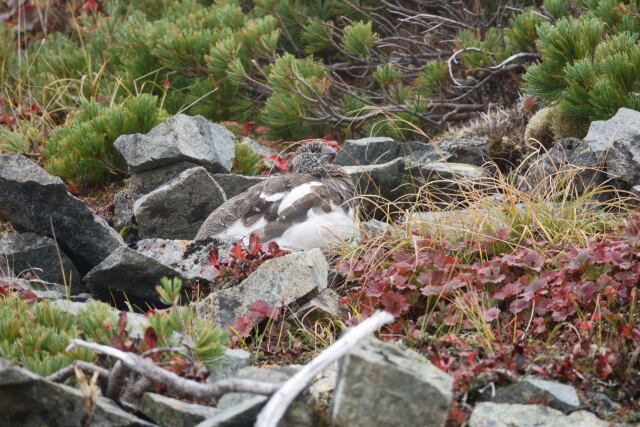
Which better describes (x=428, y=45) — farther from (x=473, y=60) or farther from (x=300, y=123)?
(x=300, y=123)

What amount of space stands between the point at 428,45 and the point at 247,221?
3452 millimetres

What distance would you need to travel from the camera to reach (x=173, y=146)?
565cm

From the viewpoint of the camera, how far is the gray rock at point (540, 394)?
8.75 feet

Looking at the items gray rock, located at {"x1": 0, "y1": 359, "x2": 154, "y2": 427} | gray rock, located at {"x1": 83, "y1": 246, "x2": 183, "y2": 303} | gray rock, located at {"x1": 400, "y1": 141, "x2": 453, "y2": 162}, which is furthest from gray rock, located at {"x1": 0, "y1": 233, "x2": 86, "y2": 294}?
gray rock, located at {"x1": 400, "y1": 141, "x2": 453, "y2": 162}

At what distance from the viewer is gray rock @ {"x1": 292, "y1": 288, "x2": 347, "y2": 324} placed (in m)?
3.80

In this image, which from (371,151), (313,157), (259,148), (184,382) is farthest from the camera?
(259,148)

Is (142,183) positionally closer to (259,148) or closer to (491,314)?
(259,148)

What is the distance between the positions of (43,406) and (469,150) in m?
4.21

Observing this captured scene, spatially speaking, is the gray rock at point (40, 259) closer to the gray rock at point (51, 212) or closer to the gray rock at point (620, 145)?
the gray rock at point (51, 212)

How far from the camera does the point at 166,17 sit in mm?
8086

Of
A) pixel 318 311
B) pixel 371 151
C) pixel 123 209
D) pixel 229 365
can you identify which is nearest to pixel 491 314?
pixel 318 311

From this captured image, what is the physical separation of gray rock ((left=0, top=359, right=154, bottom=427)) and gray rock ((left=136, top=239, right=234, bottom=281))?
184 centimetres

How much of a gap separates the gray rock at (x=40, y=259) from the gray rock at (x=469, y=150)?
283 cm

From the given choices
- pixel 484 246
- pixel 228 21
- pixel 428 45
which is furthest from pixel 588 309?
pixel 228 21
